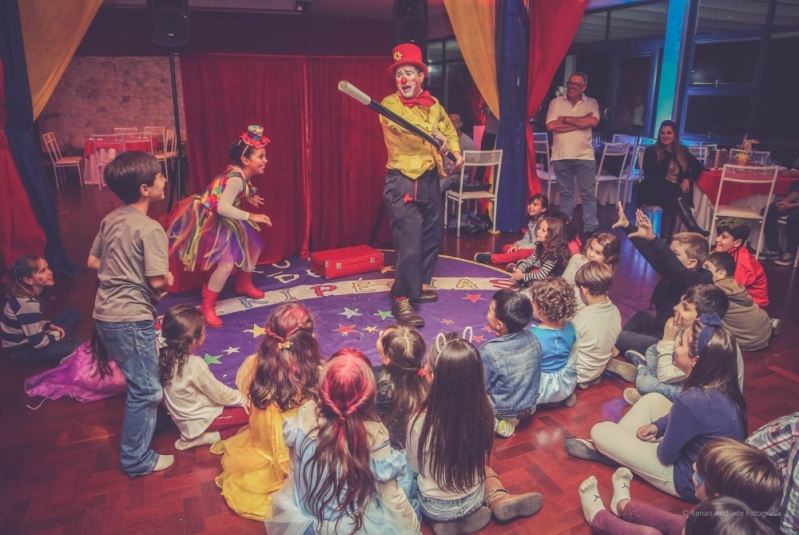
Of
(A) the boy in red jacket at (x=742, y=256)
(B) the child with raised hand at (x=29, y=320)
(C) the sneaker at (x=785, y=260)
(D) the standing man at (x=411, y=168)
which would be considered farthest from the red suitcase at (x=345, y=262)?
(C) the sneaker at (x=785, y=260)

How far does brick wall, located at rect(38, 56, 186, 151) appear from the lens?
10961mm

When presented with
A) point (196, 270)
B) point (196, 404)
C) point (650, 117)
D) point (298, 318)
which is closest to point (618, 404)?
point (298, 318)

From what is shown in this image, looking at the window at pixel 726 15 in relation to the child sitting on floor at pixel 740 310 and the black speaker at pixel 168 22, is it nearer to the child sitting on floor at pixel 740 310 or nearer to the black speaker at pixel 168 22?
the child sitting on floor at pixel 740 310

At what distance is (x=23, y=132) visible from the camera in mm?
4582

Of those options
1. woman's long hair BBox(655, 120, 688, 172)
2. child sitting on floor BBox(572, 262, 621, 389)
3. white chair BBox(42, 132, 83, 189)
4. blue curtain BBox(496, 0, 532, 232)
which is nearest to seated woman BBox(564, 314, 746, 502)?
child sitting on floor BBox(572, 262, 621, 389)

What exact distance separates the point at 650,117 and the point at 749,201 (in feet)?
10.0

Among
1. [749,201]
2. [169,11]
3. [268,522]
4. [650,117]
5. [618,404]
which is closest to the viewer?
[268,522]

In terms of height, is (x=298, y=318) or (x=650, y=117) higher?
(x=650, y=117)

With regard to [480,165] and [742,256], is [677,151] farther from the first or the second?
[742,256]

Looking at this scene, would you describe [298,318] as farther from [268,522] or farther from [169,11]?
[169,11]

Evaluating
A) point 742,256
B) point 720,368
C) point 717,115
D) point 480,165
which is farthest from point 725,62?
point 720,368

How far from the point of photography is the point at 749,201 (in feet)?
18.5

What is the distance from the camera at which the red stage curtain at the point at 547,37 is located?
226 inches

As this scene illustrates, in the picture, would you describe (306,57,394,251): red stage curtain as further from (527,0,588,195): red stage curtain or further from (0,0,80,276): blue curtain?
(0,0,80,276): blue curtain
